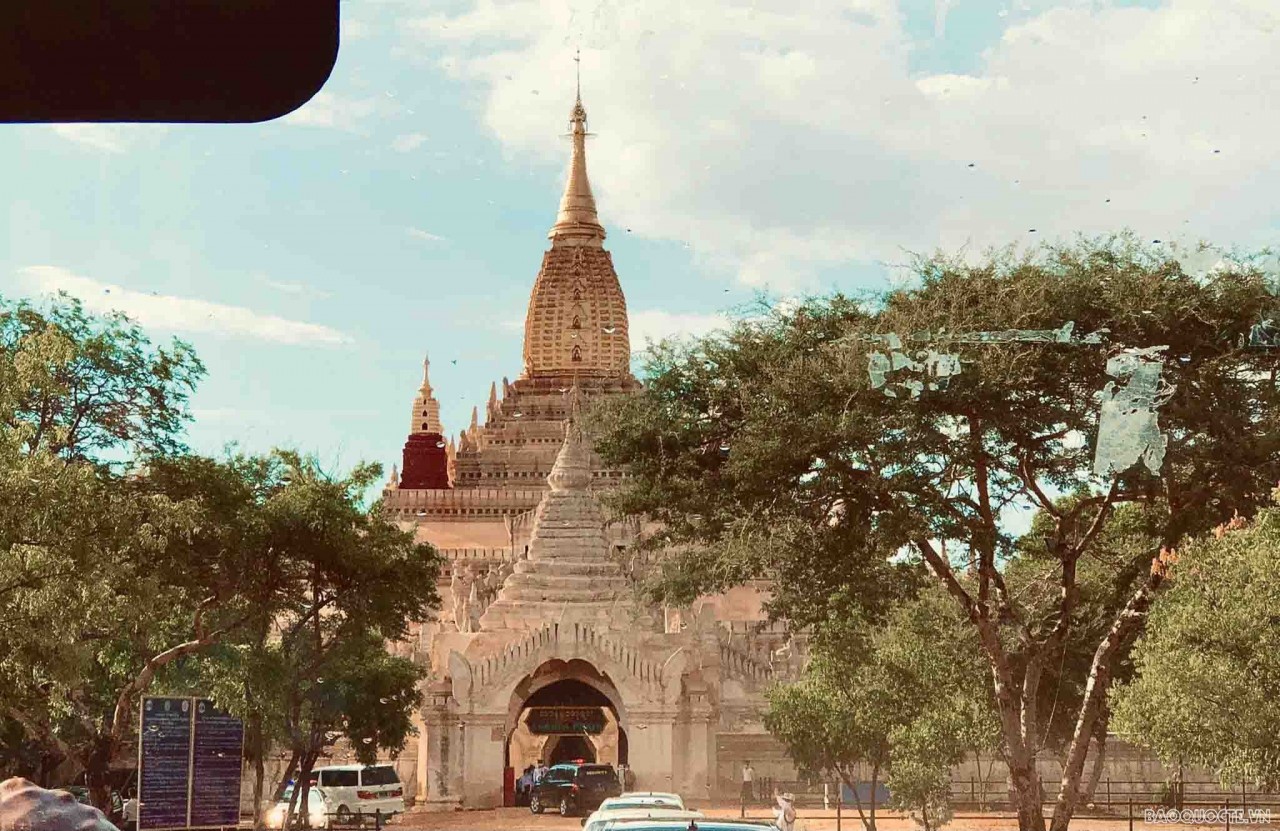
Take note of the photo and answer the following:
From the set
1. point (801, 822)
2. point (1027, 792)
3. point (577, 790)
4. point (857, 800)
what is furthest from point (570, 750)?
point (1027, 792)

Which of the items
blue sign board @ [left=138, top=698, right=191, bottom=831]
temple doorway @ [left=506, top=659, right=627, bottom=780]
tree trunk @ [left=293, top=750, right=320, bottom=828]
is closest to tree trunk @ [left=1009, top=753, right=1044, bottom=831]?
blue sign board @ [left=138, top=698, right=191, bottom=831]

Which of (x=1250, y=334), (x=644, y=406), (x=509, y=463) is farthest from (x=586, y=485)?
(x=1250, y=334)

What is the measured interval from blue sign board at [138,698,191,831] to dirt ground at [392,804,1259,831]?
43.8 feet

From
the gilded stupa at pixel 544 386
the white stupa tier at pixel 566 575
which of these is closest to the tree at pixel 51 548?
the white stupa tier at pixel 566 575

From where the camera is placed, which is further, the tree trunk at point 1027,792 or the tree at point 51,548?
the tree trunk at point 1027,792

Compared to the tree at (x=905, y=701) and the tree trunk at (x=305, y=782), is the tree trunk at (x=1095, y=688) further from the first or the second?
the tree trunk at (x=305, y=782)

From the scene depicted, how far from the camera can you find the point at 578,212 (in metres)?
84.9

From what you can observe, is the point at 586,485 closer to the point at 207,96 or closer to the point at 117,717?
the point at 117,717

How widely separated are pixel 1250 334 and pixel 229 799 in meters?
13.2

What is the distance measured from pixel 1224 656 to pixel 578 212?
61.2m

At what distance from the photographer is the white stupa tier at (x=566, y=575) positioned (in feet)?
165

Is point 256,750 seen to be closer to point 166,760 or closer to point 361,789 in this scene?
point 361,789

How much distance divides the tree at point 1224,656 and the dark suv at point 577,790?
14.4 m

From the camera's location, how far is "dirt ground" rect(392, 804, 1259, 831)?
1390 inches
